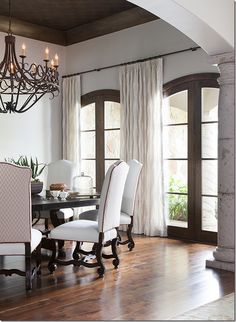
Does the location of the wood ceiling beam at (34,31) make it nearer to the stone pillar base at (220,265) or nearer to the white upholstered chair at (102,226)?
the white upholstered chair at (102,226)

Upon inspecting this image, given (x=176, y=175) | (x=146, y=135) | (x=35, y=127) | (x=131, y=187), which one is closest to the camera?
(x=131, y=187)

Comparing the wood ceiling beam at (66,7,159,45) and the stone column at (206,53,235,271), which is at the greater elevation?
the wood ceiling beam at (66,7,159,45)

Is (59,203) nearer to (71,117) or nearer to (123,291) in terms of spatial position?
(123,291)

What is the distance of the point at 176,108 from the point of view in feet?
20.0

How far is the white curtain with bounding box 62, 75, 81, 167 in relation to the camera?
752cm

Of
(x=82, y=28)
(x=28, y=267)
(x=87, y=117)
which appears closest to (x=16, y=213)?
(x=28, y=267)

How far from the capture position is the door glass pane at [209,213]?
224 inches

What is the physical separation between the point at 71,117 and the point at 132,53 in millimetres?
1650

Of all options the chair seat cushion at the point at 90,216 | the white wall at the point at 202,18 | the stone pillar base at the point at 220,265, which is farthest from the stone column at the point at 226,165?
the chair seat cushion at the point at 90,216

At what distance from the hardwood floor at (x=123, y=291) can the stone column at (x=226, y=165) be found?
0.23 m

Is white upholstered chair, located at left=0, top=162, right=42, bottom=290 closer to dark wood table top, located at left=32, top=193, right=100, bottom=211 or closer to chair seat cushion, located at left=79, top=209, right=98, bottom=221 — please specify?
dark wood table top, located at left=32, top=193, right=100, bottom=211

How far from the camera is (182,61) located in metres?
5.96

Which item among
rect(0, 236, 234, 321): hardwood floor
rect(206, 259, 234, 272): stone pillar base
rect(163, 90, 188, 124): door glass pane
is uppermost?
rect(163, 90, 188, 124): door glass pane

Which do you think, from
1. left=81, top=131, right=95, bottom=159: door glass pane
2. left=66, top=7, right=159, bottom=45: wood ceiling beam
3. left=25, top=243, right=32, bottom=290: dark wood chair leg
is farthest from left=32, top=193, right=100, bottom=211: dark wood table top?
left=66, top=7, right=159, bottom=45: wood ceiling beam
